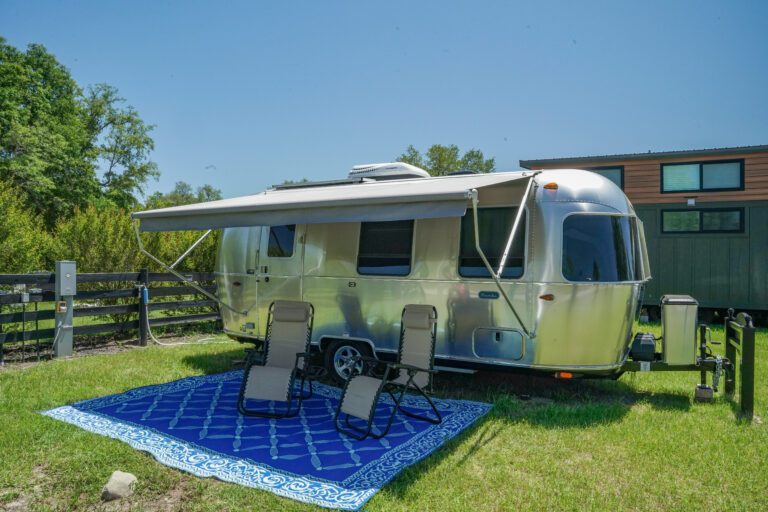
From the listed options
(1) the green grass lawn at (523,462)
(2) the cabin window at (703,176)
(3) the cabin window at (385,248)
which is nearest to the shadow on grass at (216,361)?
(1) the green grass lawn at (523,462)

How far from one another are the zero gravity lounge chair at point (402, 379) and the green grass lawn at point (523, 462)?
64cm

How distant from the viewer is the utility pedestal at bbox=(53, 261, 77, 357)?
7.83 m

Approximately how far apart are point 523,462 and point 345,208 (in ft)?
8.66

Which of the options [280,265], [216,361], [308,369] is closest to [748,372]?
[308,369]

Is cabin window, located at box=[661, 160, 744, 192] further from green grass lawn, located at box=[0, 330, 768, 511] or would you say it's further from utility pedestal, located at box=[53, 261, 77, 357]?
utility pedestal, located at box=[53, 261, 77, 357]

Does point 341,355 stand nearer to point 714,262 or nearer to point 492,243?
point 492,243

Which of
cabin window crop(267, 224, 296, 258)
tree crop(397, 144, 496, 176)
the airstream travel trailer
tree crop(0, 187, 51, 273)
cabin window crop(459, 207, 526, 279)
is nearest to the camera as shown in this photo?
the airstream travel trailer

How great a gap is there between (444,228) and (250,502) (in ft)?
11.5

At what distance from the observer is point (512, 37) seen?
9789mm

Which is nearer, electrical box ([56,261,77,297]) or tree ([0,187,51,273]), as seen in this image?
electrical box ([56,261,77,297])

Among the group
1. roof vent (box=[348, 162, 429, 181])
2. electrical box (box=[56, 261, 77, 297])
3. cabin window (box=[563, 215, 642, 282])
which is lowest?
electrical box (box=[56, 261, 77, 297])

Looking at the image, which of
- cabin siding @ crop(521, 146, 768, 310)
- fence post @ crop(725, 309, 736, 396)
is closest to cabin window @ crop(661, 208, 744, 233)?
cabin siding @ crop(521, 146, 768, 310)

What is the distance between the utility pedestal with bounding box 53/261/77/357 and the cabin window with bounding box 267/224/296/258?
122 inches

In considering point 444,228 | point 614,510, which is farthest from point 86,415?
point 614,510
